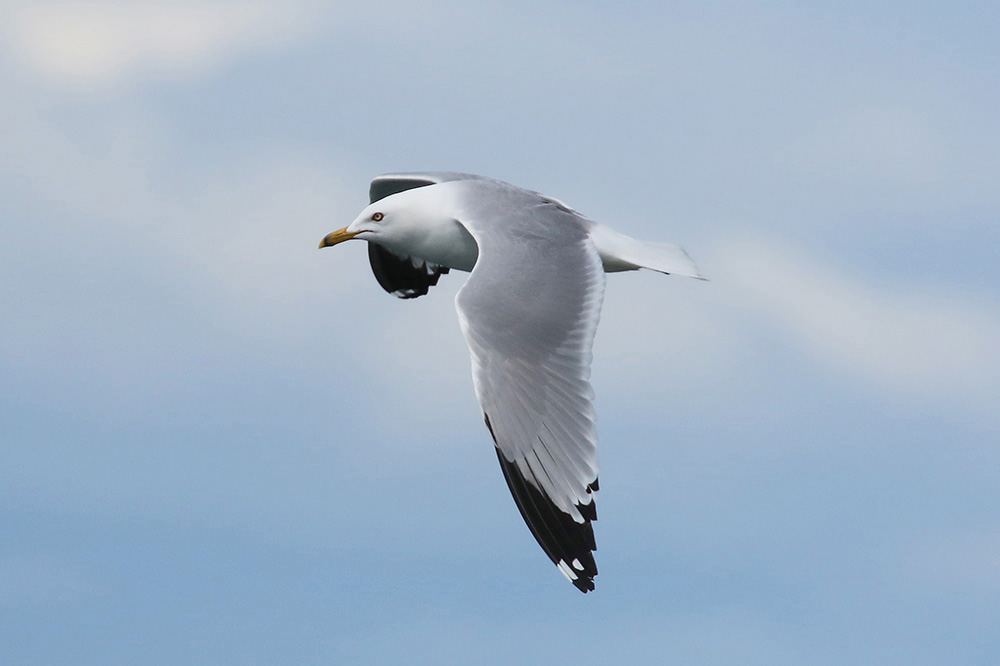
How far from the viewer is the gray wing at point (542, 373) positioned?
7.06 m

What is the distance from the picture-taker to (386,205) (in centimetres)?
935

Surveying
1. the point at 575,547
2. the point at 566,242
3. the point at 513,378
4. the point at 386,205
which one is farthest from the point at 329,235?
the point at 575,547

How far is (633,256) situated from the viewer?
29.3 feet

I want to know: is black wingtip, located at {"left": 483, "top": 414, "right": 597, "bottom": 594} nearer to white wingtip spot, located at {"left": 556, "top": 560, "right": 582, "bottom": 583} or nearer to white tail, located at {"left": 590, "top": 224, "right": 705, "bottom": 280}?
white wingtip spot, located at {"left": 556, "top": 560, "right": 582, "bottom": 583}

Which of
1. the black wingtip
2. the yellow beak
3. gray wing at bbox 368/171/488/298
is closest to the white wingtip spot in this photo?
the black wingtip

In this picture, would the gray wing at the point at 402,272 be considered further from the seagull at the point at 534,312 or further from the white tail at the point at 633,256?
the white tail at the point at 633,256

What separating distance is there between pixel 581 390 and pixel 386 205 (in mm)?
2654

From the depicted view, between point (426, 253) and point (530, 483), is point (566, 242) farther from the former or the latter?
point (530, 483)

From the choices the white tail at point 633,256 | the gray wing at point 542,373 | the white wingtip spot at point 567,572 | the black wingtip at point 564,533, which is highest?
the white tail at point 633,256

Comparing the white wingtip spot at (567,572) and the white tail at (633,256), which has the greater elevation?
the white tail at (633,256)

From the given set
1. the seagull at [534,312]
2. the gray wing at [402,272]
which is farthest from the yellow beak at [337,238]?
the gray wing at [402,272]

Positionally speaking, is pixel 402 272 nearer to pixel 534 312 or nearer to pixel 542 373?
pixel 534 312

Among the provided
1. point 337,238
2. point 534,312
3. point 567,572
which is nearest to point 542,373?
point 534,312

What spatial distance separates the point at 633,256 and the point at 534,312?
1.51m
